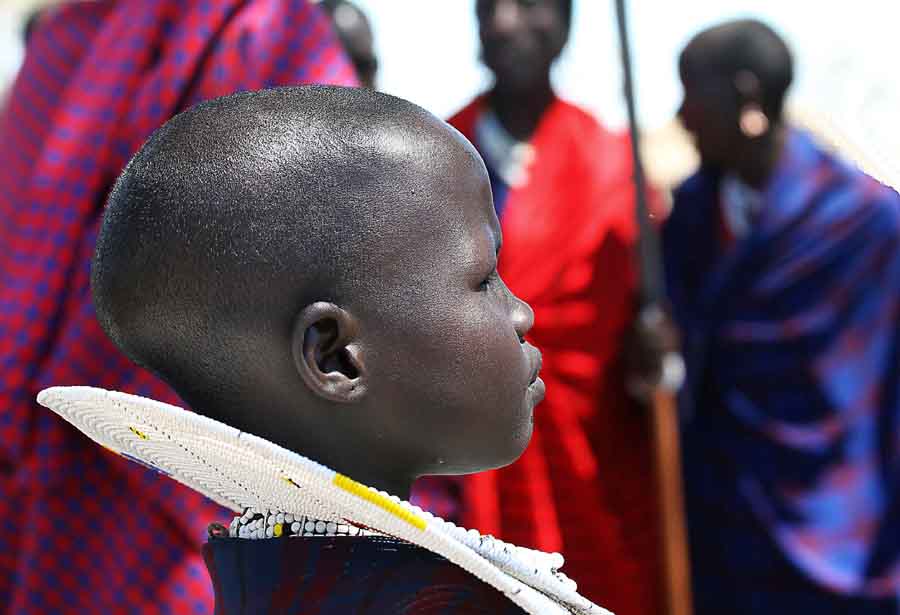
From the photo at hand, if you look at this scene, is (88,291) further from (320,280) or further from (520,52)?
(520,52)

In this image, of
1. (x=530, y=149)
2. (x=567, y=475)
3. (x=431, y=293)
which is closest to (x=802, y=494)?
(x=567, y=475)

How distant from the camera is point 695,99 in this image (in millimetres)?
4234

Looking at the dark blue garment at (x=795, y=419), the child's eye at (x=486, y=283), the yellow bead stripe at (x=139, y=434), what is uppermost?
the child's eye at (x=486, y=283)

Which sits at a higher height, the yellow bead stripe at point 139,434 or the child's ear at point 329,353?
the child's ear at point 329,353

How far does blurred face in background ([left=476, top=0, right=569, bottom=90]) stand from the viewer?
372 centimetres

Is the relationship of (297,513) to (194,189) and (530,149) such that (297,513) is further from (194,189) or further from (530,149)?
(530,149)

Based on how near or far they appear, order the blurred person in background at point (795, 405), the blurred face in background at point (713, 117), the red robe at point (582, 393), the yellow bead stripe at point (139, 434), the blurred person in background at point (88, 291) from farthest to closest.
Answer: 1. the blurred face in background at point (713, 117)
2. the blurred person in background at point (795, 405)
3. the red robe at point (582, 393)
4. the blurred person in background at point (88, 291)
5. the yellow bead stripe at point (139, 434)

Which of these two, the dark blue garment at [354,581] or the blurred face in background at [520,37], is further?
the blurred face in background at [520,37]

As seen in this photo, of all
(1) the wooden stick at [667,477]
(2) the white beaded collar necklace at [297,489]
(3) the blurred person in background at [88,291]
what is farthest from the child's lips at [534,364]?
(1) the wooden stick at [667,477]

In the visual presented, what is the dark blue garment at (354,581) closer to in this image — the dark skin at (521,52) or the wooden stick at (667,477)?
the wooden stick at (667,477)

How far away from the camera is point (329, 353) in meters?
1.08

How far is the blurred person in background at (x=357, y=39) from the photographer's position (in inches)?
146

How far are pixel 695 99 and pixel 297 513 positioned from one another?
10.8 ft

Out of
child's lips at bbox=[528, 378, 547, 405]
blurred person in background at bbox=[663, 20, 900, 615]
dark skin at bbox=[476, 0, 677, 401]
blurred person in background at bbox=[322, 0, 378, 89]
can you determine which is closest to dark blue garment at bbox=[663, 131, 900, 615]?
blurred person in background at bbox=[663, 20, 900, 615]
